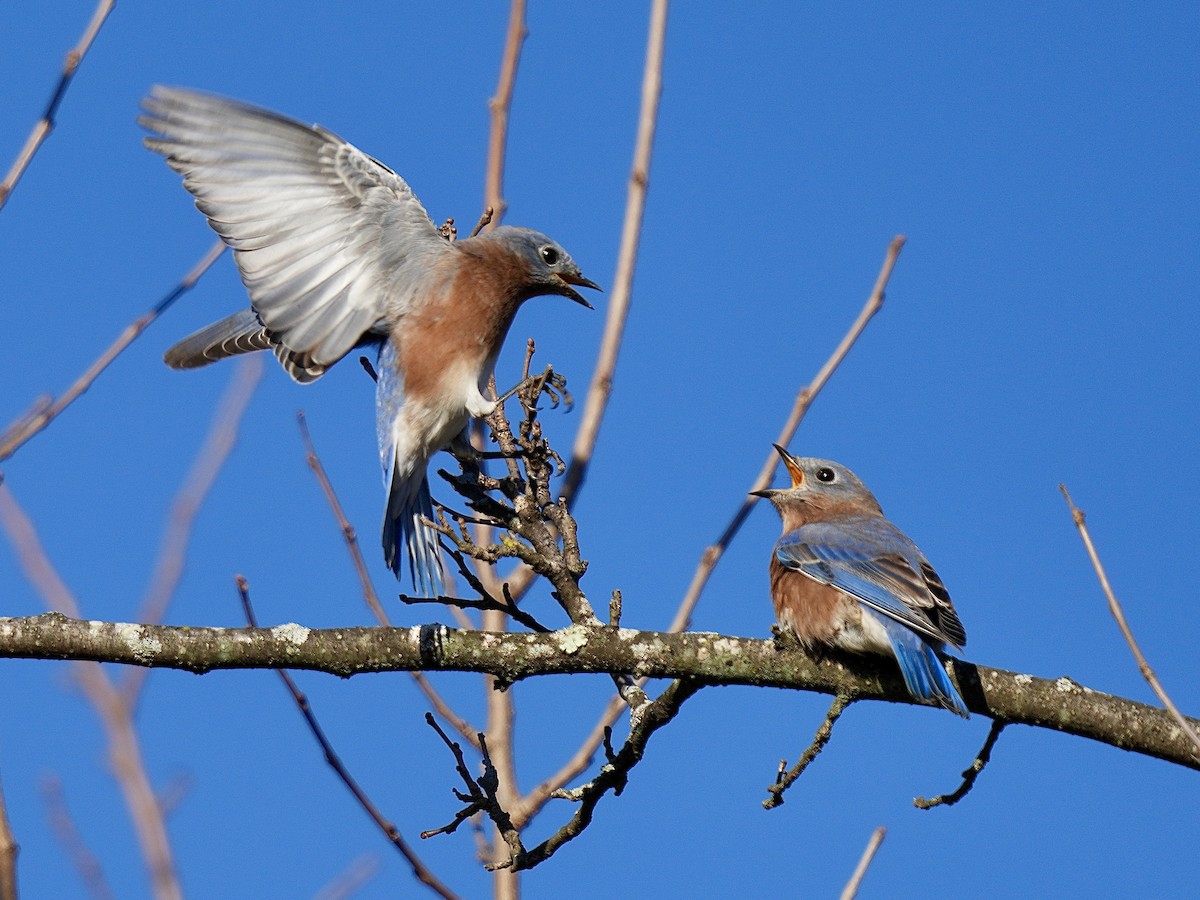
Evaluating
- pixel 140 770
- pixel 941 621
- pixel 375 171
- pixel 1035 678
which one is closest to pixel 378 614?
pixel 140 770

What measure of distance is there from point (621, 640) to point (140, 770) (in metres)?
1.43

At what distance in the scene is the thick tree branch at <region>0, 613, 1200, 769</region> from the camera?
356 centimetres

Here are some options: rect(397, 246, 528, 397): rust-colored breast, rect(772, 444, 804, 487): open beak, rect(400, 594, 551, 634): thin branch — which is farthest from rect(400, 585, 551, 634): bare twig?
rect(772, 444, 804, 487): open beak

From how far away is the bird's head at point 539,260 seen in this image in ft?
16.9

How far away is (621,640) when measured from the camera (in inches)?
147

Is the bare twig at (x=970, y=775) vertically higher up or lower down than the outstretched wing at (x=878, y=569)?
lower down

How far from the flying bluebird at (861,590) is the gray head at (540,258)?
1.21 metres

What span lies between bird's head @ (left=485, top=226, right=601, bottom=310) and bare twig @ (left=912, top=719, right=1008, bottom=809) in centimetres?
250

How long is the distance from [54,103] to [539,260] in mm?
2057

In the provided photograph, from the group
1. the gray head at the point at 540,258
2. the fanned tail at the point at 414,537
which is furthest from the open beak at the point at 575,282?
the fanned tail at the point at 414,537

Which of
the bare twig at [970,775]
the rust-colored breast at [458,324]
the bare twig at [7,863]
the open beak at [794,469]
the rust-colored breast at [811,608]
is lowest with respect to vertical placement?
the bare twig at [7,863]

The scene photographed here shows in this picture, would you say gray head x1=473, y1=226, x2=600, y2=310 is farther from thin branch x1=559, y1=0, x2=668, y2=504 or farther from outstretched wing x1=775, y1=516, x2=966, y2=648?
outstretched wing x1=775, y1=516, x2=966, y2=648

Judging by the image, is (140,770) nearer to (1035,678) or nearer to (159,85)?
(159,85)

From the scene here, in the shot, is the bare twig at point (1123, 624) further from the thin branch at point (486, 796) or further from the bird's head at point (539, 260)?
the bird's head at point (539, 260)
